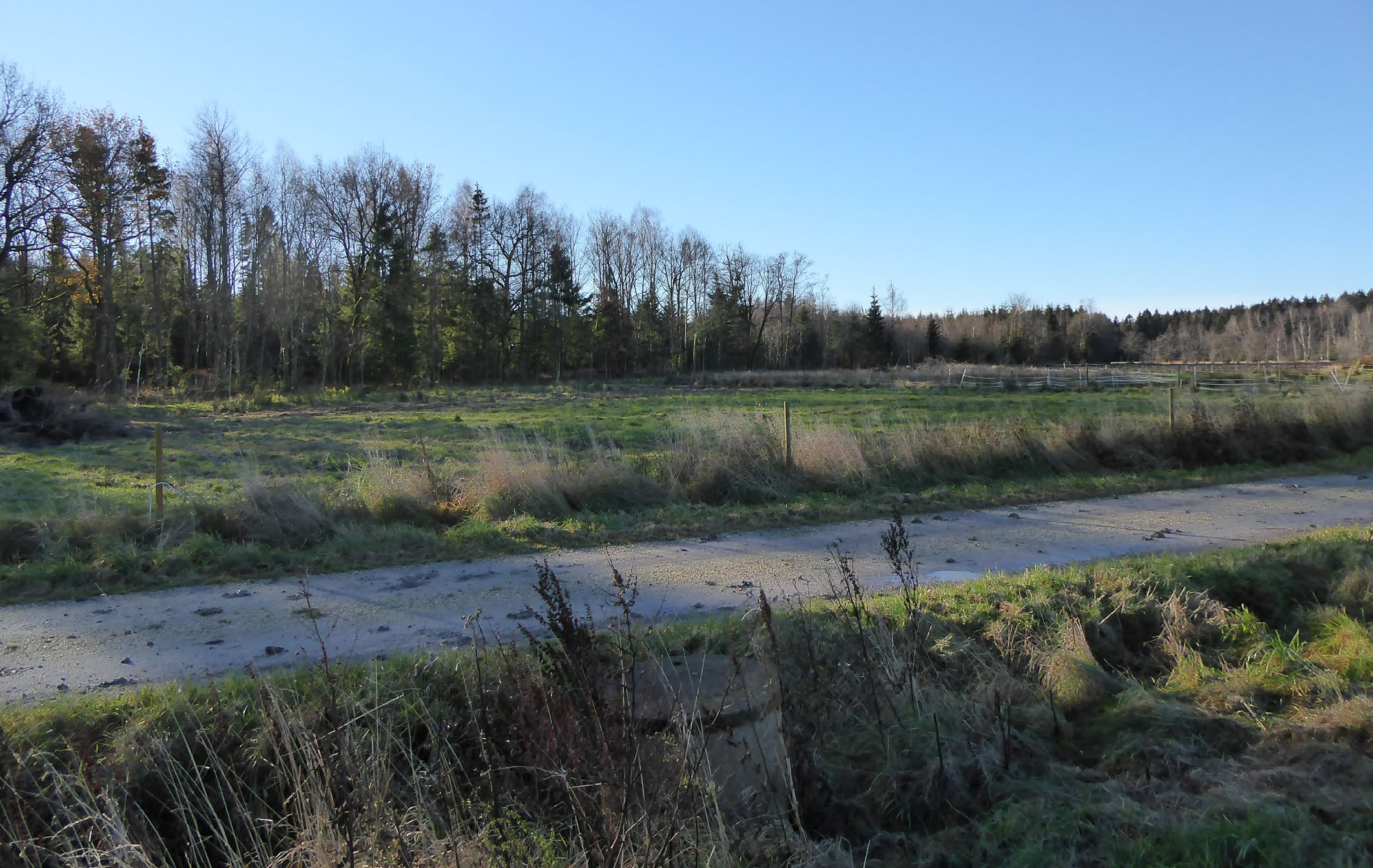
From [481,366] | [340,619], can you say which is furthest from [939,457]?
[481,366]

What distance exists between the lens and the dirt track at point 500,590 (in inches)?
219

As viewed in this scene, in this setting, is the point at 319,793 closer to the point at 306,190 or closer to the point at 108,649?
the point at 108,649

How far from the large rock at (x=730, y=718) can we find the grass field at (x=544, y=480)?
3.95m

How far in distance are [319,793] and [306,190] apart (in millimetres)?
54367

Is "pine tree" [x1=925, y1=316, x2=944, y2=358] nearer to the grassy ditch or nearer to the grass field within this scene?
the grass field

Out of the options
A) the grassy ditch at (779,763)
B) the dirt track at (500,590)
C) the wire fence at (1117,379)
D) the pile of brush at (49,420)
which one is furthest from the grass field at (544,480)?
the wire fence at (1117,379)

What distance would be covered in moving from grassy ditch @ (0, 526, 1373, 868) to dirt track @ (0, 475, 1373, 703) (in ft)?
2.05

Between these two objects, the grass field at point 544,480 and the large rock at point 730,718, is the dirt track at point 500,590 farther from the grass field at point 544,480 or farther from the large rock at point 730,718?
the large rock at point 730,718

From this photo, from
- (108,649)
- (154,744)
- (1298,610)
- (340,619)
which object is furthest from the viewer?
(1298,610)

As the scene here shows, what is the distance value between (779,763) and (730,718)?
0.57 metres

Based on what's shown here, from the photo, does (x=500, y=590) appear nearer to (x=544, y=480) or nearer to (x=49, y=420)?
(x=544, y=480)

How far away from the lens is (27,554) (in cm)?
784

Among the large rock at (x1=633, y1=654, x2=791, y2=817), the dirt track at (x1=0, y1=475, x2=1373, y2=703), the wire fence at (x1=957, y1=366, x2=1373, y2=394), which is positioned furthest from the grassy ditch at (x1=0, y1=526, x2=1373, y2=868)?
the wire fence at (x1=957, y1=366, x2=1373, y2=394)

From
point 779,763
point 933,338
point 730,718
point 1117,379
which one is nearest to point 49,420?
point 730,718
